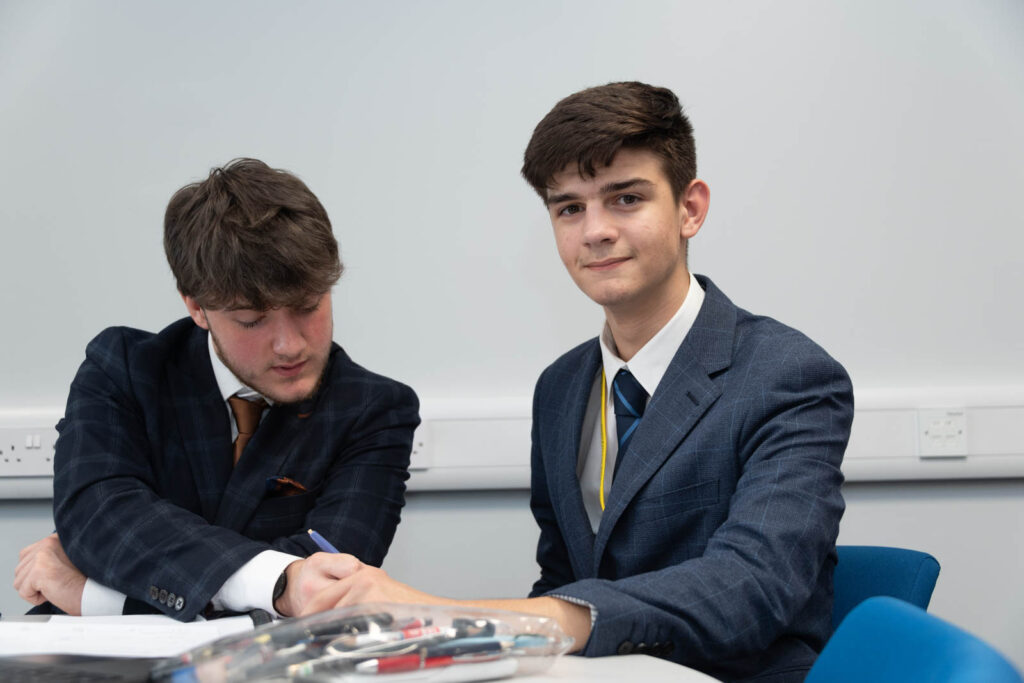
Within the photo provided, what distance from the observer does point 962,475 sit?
2.55 meters

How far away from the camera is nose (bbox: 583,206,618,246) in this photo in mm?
1804

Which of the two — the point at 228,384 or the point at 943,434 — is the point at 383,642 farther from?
the point at 943,434

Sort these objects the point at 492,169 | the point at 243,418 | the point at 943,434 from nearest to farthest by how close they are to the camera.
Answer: the point at 243,418
the point at 943,434
the point at 492,169

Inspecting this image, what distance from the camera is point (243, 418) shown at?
1.84 meters

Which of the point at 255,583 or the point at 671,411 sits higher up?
the point at 671,411

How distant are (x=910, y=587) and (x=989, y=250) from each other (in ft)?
4.39

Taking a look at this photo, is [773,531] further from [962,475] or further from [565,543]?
[962,475]

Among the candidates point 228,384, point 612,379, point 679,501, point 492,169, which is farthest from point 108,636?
point 492,169

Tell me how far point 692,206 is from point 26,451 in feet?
6.32

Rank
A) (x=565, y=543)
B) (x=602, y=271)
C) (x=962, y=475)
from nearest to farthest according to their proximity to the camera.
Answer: (x=602, y=271) → (x=565, y=543) → (x=962, y=475)

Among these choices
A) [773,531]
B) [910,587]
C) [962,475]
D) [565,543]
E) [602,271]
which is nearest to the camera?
[773,531]

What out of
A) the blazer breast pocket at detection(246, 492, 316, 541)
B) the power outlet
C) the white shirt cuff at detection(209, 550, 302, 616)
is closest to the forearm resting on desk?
the white shirt cuff at detection(209, 550, 302, 616)

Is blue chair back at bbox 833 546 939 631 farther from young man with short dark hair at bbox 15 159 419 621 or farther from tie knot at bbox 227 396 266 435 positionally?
tie knot at bbox 227 396 266 435

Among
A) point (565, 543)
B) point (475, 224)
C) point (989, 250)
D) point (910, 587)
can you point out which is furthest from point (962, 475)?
point (475, 224)
